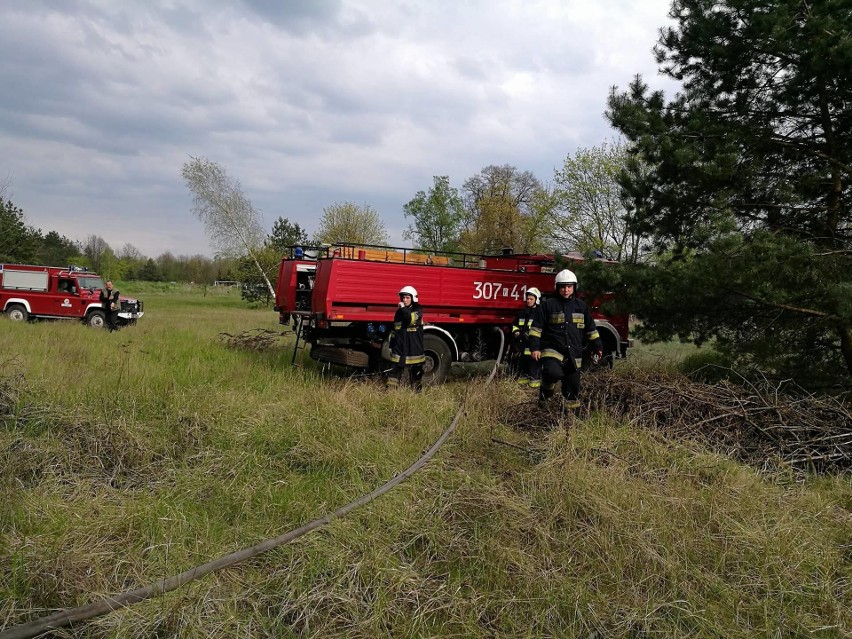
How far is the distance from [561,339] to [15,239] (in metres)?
34.1

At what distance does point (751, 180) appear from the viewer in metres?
7.20

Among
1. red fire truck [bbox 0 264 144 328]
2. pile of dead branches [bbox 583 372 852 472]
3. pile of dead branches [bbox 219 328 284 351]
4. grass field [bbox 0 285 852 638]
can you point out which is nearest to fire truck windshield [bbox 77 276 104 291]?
red fire truck [bbox 0 264 144 328]

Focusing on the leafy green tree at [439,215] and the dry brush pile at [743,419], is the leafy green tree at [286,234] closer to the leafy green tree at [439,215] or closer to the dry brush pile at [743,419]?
the leafy green tree at [439,215]

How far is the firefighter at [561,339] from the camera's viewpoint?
6035mm

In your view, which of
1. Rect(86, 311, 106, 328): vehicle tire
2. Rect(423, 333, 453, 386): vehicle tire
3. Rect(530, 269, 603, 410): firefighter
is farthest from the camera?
Rect(86, 311, 106, 328): vehicle tire

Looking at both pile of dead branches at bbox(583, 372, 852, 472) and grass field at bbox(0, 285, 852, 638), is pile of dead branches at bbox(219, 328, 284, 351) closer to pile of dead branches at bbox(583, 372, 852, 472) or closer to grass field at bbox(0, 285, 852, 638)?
grass field at bbox(0, 285, 852, 638)

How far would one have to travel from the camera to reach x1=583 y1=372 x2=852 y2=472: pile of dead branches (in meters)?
4.62

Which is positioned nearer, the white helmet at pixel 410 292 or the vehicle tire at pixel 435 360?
the white helmet at pixel 410 292

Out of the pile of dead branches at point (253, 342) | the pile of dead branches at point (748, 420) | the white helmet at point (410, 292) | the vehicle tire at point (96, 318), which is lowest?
the vehicle tire at point (96, 318)

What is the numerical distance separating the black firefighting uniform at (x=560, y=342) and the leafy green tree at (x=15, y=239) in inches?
1238

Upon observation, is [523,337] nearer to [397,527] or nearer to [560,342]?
[560,342]

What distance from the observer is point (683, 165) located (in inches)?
270

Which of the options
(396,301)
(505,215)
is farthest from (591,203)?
(396,301)

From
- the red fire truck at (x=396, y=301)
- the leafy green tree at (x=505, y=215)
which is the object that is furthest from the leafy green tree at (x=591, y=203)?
the red fire truck at (x=396, y=301)
